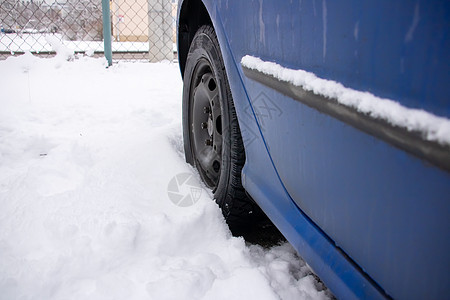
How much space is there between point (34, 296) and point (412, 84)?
1240mm

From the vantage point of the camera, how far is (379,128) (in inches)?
23.2

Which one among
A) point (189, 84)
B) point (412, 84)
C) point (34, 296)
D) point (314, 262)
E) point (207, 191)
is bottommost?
point (34, 296)

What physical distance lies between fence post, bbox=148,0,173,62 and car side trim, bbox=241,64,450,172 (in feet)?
20.0

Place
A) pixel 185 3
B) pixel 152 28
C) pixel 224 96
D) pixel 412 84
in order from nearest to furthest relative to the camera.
Result: pixel 412 84 < pixel 224 96 < pixel 185 3 < pixel 152 28

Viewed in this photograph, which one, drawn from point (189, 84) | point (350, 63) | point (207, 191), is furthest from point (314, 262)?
point (189, 84)

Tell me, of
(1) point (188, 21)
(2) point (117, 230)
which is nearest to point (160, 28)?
(1) point (188, 21)

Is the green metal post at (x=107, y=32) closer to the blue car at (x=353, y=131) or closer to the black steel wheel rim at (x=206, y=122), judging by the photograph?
the black steel wheel rim at (x=206, y=122)

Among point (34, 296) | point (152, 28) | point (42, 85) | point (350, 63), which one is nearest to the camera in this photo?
point (350, 63)

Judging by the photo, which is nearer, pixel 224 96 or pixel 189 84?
pixel 224 96

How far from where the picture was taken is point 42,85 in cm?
409

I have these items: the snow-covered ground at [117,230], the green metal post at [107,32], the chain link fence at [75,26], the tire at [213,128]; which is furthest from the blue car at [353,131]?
the chain link fence at [75,26]

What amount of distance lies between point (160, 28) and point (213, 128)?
5515 millimetres

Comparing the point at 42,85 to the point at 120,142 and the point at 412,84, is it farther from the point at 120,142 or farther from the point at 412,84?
the point at 412,84

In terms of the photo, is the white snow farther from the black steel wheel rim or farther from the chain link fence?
the chain link fence
